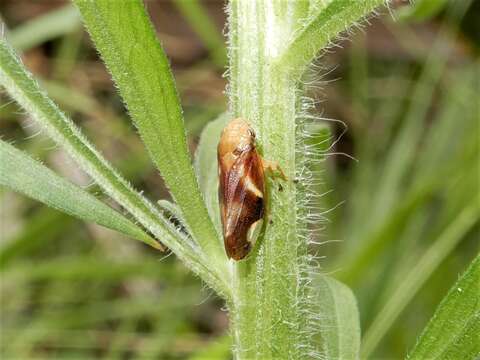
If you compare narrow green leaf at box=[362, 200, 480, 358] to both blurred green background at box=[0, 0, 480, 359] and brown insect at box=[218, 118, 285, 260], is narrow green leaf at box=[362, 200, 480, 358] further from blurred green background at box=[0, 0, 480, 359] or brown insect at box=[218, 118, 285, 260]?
brown insect at box=[218, 118, 285, 260]

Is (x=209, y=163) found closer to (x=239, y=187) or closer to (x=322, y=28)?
(x=239, y=187)

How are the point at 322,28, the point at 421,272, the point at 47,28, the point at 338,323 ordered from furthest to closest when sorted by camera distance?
the point at 47,28 → the point at 421,272 → the point at 338,323 → the point at 322,28

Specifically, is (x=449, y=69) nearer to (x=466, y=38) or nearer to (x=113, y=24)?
(x=466, y=38)

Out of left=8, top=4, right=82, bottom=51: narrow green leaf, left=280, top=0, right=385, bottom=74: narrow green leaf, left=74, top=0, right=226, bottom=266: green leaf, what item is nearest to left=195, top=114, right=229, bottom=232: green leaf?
left=74, top=0, right=226, bottom=266: green leaf

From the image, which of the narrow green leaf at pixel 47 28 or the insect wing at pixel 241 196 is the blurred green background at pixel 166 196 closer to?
the narrow green leaf at pixel 47 28

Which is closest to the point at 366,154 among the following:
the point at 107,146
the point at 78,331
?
the point at 107,146

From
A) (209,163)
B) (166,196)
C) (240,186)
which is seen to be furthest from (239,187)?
(166,196)
